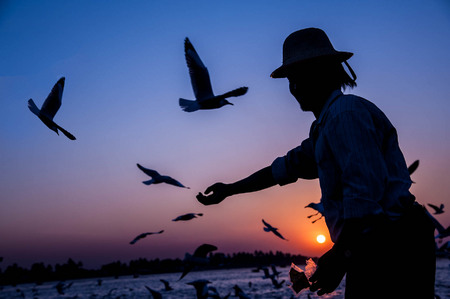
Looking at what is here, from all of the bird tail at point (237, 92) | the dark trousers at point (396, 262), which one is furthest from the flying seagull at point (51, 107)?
the dark trousers at point (396, 262)

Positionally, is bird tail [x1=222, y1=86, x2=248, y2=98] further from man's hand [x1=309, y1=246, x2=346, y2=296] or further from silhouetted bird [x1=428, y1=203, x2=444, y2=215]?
silhouetted bird [x1=428, y1=203, x2=444, y2=215]

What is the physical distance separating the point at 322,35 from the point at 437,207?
1529cm

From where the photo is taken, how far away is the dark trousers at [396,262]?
2.00m

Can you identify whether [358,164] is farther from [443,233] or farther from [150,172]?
[443,233]

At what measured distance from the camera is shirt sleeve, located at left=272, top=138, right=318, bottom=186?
10.4ft

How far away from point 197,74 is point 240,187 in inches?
95.8

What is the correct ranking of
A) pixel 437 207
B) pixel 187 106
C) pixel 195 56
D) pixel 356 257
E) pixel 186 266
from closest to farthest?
pixel 356 257
pixel 187 106
pixel 195 56
pixel 186 266
pixel 437 207

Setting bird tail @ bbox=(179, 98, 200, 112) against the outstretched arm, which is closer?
the outstretched arm

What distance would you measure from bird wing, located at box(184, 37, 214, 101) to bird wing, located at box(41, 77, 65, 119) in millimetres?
A: 1731

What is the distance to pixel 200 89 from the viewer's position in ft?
17.7

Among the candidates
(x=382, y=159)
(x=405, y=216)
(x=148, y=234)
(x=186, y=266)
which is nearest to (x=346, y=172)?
(x=382, y=159)

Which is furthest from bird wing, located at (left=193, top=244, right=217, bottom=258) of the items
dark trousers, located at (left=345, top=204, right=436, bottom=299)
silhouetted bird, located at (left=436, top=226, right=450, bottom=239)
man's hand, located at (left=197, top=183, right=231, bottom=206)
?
silhouetted bird, located at (left=436, top=226, right=450, bottom=239)

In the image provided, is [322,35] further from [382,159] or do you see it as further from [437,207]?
[437,207]

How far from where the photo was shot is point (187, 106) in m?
5.14
